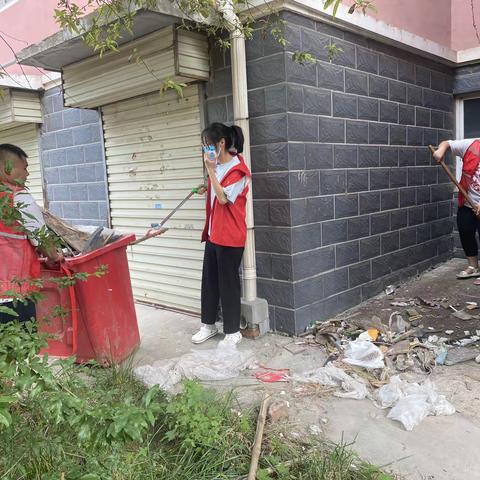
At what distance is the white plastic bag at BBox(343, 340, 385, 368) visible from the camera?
360 cm

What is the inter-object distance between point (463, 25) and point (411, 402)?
534cm

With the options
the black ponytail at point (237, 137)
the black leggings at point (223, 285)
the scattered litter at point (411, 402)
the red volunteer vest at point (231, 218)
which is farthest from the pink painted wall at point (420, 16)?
the scattered litter at point (411, 402)

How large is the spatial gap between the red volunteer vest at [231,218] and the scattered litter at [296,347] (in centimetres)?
93

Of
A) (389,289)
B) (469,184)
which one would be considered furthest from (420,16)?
(389,289)

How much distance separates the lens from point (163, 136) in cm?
497

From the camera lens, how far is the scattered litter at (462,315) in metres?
4.48

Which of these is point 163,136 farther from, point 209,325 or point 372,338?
point 372,338

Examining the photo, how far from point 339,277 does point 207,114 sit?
6.46 ft

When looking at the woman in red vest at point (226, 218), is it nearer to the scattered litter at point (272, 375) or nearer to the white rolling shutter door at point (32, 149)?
the scattered litter at point (272, 375)

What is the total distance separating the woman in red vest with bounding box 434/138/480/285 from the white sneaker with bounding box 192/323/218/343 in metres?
2.66

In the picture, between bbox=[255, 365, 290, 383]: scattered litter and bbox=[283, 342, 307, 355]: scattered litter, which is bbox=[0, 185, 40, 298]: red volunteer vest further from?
bbox=[283, 342, 307, 355]: scattered litter

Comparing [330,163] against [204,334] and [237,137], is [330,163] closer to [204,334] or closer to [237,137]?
[237,137]

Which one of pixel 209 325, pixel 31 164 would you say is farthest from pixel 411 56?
pixel 31 164

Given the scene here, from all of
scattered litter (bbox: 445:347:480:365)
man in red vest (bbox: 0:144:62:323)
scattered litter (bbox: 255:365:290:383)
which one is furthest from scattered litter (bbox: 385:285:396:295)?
man in red vest (bbox: 0:144:62:323)
